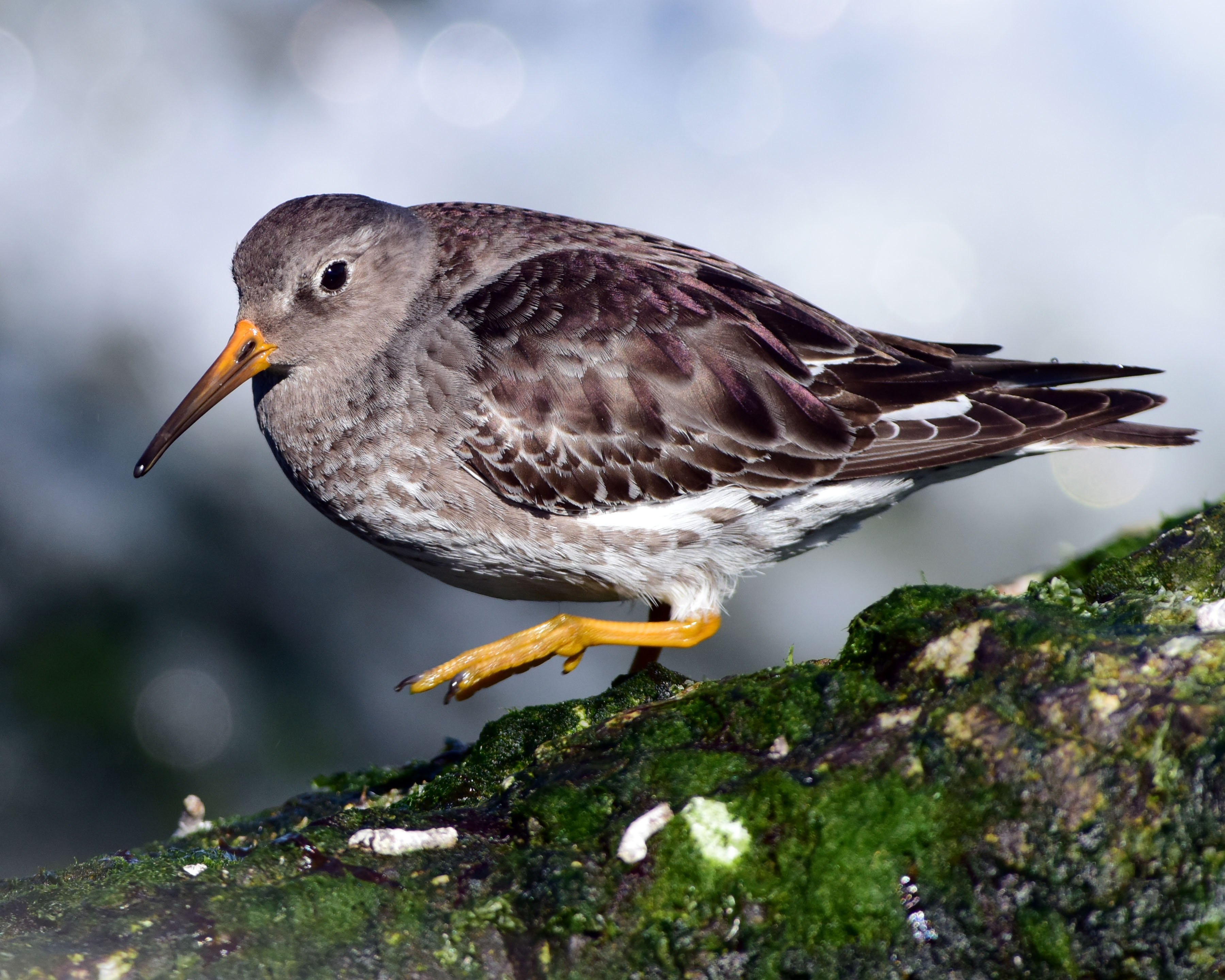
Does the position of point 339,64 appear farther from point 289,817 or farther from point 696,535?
point 289,817

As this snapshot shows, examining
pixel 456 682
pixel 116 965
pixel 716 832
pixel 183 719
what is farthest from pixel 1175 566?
pixel 183 719

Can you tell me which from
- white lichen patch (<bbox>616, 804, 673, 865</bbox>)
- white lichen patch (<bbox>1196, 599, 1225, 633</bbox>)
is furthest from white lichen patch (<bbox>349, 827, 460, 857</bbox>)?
white lichen patch (<bbox>1196, 599, 1225, 633</bbox>)

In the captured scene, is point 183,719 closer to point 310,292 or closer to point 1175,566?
point 310,292

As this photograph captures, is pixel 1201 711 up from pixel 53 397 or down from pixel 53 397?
down

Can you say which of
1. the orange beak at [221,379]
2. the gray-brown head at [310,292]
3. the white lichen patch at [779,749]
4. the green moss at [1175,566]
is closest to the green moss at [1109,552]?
the green moss at [1175,566]

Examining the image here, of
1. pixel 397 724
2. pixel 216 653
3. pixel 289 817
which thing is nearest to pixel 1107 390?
pixel 289 817
